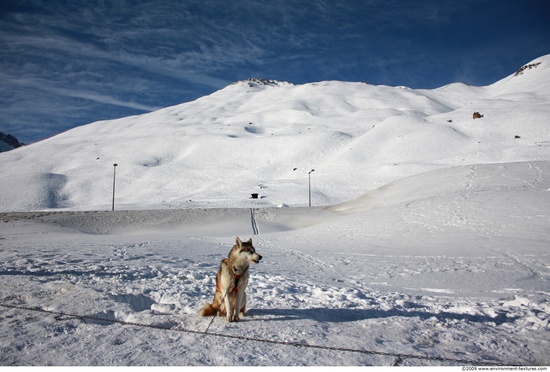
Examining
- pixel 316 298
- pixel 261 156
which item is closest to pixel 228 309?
pixel 316 298

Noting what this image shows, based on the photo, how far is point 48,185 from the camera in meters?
59.9

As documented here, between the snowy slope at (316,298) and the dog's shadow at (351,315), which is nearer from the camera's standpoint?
the snowy slope at (316,298)

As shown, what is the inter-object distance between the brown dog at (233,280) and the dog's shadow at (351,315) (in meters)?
0.56

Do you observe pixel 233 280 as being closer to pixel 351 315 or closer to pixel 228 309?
pixel 228 309

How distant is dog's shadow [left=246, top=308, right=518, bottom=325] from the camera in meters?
5.79

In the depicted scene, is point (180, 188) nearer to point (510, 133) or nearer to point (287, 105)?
point (510, 133)

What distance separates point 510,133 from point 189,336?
2910 inches

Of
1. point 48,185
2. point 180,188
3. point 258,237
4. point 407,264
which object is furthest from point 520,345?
point 48,185

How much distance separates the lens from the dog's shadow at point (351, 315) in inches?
228

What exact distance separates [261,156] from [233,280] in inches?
2809

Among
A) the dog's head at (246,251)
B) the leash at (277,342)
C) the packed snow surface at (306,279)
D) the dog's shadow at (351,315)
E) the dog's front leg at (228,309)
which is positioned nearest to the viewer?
the leash at (277,342)

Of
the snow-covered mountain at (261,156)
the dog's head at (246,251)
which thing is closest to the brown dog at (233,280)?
the dog's head at (246,251)

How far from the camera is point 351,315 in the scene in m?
6.11

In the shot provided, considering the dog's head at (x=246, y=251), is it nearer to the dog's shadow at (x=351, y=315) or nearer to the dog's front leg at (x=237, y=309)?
the dog's front leg at (x=237, y=309)
